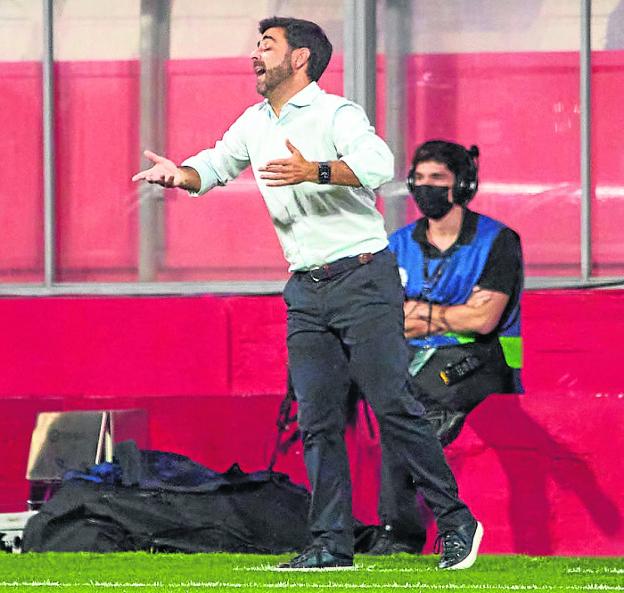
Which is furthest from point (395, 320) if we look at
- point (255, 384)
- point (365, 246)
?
point (255, 384)

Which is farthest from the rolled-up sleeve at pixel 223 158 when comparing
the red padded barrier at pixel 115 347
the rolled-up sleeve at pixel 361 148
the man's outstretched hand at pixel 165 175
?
the red padded barrier at pixel 115 347

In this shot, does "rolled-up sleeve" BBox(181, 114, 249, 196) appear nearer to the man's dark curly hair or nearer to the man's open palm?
the man's open palm

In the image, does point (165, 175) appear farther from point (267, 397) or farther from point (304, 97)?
point (267, 397)

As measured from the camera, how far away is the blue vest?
30.4 ft

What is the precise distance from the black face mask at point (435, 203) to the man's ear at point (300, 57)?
1.62 m

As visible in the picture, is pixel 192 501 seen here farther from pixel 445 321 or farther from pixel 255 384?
pixel 255 384

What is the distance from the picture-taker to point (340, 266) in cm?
774

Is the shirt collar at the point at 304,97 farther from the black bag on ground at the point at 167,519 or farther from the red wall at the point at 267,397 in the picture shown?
the red wall at the point at 267,397

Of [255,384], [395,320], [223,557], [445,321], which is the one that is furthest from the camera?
[255,384]

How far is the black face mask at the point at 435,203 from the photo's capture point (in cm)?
945

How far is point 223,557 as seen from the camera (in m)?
8.55

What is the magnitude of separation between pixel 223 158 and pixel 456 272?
5.32ft

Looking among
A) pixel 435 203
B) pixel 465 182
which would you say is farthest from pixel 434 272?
pixel 465 182

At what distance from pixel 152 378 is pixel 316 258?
4162mm
